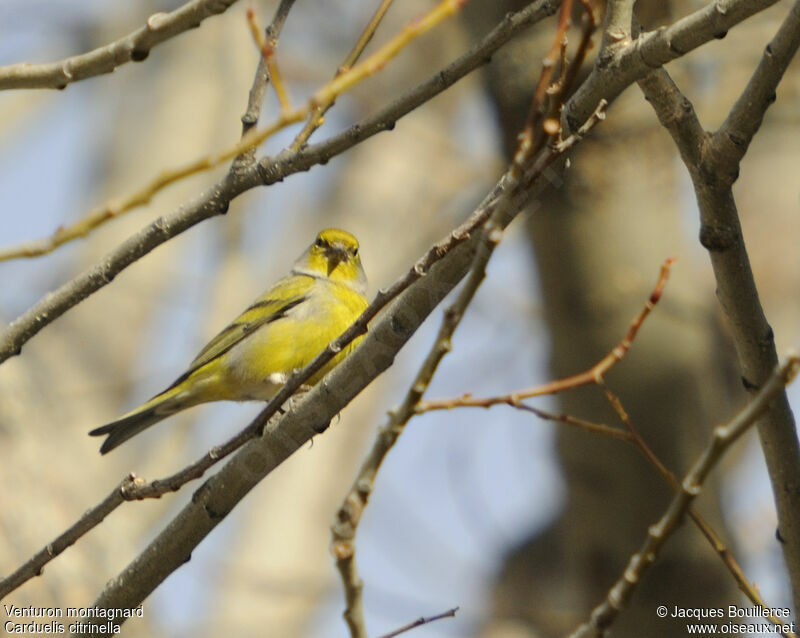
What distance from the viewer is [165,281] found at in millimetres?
11617

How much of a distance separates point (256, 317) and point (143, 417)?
1142 millimetres

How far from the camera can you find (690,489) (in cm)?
201

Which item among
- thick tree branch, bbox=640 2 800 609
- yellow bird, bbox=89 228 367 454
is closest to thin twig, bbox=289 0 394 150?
thick tree branch, bbox=640 2 800 609

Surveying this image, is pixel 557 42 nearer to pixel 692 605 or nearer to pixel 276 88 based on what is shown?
pixel 276 88

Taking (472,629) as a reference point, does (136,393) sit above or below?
above

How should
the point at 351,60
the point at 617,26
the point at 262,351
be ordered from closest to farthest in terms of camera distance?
the point at 617,26, the point at 351,60, the point at 262,351

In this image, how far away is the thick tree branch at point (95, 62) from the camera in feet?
9.55

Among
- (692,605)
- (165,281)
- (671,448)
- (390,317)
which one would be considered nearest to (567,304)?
(671,448)

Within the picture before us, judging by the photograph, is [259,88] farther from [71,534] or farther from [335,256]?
[335,256]

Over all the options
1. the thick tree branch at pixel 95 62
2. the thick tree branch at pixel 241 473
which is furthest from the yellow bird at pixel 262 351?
Answer: the thick tree branch at pixel 95 62

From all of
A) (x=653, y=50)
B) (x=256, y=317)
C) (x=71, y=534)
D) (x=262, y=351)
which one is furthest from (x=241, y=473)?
(x=256, y=317)

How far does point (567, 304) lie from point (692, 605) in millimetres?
2179

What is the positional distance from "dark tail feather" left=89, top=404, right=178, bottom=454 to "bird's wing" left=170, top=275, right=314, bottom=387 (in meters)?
0.24

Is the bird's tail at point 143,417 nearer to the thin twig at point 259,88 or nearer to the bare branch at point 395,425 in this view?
the thin twig at point 259,88
